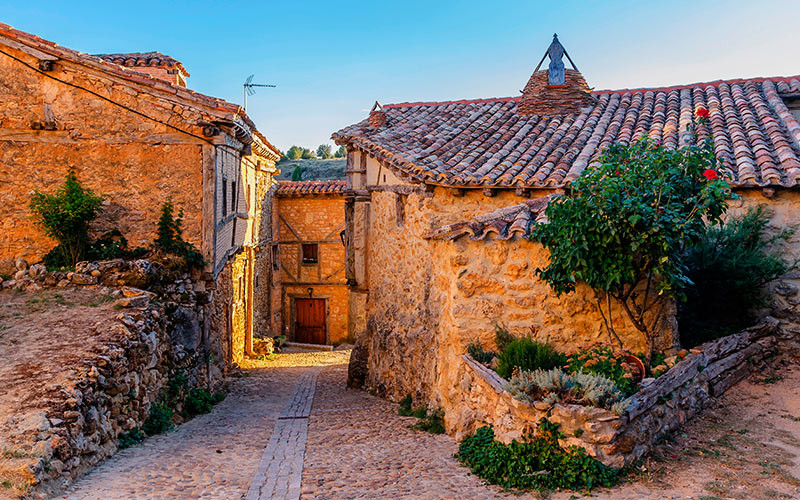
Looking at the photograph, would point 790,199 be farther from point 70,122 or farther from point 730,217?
point 70,122

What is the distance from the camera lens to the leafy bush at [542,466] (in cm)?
534

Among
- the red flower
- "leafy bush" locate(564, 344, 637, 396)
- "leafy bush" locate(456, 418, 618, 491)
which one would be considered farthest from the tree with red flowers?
"leafy bush" locate(456, 418, 618, 491)

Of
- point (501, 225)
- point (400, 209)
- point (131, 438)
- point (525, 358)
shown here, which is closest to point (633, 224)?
point (501, 225)

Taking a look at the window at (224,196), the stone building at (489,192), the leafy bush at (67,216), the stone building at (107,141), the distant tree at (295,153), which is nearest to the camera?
the stone building at (489,192)

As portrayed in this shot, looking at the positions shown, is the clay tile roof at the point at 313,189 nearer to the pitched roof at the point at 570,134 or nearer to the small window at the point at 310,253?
the small window at the point at 310,253

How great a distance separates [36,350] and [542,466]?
627 centimetres

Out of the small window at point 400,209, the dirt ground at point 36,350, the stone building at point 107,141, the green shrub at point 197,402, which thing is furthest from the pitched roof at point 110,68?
the green shrub at point 197,402

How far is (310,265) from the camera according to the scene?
23.4 metres

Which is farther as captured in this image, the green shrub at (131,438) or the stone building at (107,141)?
the stone building at (107,141)

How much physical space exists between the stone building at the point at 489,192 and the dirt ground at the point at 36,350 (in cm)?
470


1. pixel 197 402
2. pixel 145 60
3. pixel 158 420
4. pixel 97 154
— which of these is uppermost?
pixel 145 60

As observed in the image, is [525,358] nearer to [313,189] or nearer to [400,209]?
[400,209]

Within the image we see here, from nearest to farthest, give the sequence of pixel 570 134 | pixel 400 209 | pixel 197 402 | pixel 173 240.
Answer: pixel 197 402 → pixel 173 240 → pixel 400 209 → pixel 570 134

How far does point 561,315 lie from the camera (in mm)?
7426
